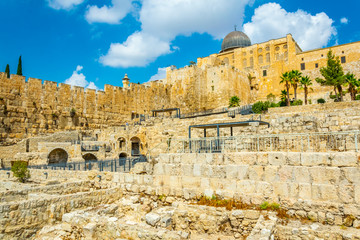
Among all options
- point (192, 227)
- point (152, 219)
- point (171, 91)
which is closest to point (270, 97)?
point (171, 91)

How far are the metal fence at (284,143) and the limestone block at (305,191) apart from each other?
44.9 inches

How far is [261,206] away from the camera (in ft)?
24.9

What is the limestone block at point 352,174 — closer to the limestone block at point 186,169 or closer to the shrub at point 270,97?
the limestone block at point 186,169

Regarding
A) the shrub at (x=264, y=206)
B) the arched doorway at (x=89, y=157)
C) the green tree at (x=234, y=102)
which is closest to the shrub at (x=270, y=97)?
the green tree at (x=234, y=102)

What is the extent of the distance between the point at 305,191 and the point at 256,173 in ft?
4.50

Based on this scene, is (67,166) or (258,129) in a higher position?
(258,129)

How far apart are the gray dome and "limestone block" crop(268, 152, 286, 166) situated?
1752 inches

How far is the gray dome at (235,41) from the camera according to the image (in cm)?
5000

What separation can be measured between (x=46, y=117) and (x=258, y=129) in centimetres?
2200

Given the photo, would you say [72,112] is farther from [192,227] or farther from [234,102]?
[192,227]

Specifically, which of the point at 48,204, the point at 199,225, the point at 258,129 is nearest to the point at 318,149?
the point at 258,129

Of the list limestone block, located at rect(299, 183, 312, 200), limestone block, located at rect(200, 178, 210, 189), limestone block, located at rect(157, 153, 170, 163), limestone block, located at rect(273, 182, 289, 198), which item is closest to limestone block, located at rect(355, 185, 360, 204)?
limestone block, located at rect(299, 183, 312, 200)

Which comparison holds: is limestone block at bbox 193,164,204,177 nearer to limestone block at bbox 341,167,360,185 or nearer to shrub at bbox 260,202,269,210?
shrub at bbox 260,202,269,210

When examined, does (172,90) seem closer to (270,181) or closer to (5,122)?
(5,122)
